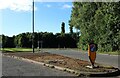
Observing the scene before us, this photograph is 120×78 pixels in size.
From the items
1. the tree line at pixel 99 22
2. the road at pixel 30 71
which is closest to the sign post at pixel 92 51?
the road at pixel 30 71

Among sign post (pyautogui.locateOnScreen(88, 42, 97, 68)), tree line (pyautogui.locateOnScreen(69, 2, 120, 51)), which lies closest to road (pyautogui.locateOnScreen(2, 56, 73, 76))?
sign post (pyautogui.locateOnScreen(88, 42, 97, 68))

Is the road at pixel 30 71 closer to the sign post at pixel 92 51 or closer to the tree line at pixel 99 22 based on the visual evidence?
the sign post at pixel 92 51

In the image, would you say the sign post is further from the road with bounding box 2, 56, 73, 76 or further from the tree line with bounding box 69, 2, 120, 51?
the tree line with bounding box 69, 2, 120, 51

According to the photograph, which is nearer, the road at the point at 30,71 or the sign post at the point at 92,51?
the road at the point at 30,71

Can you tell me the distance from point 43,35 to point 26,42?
8.29 meters

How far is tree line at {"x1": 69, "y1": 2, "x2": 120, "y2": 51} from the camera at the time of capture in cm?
4619

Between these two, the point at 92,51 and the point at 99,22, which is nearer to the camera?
the point at 92,51

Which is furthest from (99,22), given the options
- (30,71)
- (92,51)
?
(30,71)

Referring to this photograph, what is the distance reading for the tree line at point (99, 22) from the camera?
46188mm

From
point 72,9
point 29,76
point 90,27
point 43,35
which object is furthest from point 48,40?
point 29,76

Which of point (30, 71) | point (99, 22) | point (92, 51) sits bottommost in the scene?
point (30, 71)

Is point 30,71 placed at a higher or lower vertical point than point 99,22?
lower

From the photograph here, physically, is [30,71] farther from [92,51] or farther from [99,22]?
[99,22]

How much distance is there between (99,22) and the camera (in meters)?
50.7
